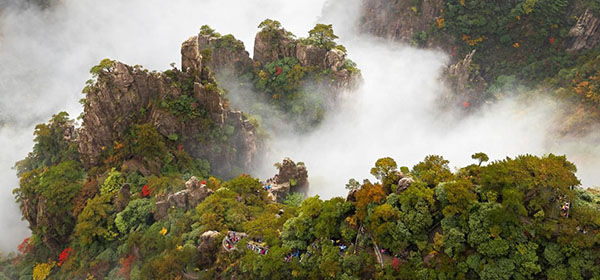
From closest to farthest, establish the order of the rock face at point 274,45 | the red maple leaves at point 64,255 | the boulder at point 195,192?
the boulder at point 195,192, the red maple leaves at point 64,255, the rock face at point 274,45

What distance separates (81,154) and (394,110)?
49445 millimetres

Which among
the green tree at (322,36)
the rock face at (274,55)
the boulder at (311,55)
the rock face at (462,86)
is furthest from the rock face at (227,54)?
the rock face at (462,86)

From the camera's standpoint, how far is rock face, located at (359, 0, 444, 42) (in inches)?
3150

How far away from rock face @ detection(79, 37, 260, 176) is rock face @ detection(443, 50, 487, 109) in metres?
44.1

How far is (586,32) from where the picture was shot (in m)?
65.4

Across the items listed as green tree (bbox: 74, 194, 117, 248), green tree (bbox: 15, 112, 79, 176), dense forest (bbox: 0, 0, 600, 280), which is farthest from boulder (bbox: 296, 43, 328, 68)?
green tree (bbox: 74, 194, 117, 248)

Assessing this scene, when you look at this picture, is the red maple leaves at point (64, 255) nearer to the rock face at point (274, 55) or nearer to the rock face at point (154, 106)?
the rock face at point (154, 106)

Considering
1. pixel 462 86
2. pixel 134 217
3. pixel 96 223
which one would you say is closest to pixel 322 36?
pixel 462 86

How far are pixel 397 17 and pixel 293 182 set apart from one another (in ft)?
175

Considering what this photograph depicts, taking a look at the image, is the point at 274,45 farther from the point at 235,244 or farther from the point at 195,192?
the point at 235,244

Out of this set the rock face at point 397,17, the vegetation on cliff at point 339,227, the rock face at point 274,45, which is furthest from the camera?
the rock face at point 397,17

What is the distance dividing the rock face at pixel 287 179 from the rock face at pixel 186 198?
964cm

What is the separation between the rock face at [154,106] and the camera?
4328 cm

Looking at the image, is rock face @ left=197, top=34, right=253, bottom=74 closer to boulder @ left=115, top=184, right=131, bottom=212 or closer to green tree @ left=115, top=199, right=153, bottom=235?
boulder @ left=115, top=184, right=131, bottom=212
